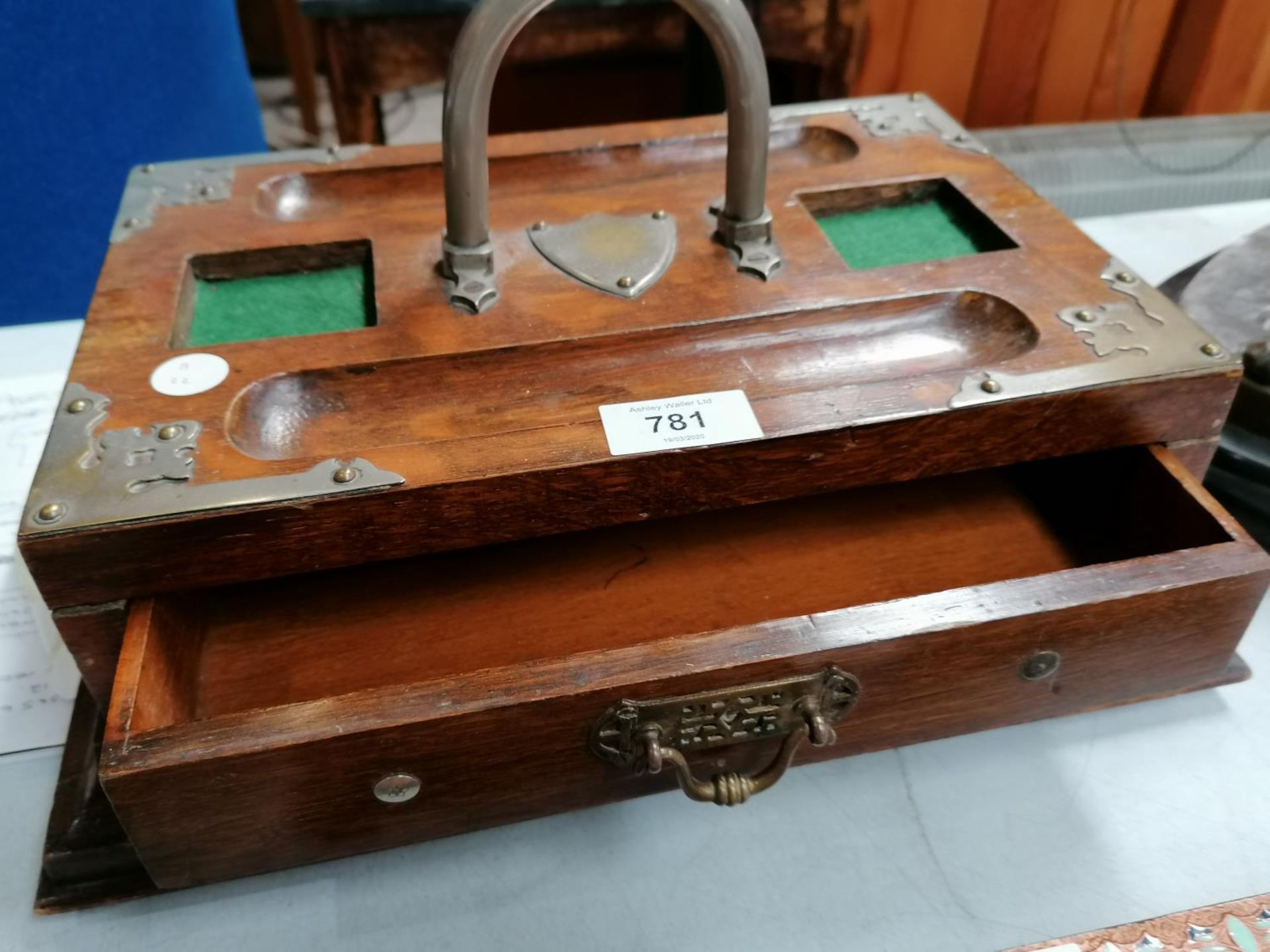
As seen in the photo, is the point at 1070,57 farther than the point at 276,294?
Yes

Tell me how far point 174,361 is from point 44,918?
41 centimetres

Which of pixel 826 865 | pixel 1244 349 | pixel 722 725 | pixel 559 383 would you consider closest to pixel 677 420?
pixel 559 383

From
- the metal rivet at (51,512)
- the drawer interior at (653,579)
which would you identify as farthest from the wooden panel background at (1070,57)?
the metal rivet at (51,512)

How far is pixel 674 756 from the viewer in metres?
0.67

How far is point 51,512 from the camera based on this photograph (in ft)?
2.21

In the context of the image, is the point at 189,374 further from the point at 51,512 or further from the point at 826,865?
the point at 826,865

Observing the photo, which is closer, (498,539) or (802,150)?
(498,539)

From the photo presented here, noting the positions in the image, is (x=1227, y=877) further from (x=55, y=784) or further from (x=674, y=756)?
(x=55, y=784)

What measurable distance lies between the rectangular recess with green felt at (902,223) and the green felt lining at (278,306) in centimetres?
44

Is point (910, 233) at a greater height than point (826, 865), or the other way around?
point (910, 233)

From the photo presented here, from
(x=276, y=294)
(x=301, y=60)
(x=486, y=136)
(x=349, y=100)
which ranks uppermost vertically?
(x=486, y=136)

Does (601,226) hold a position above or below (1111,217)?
above

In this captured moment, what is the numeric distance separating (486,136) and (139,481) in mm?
384

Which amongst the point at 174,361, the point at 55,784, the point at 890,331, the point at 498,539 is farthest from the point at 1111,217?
the point at 55,784
